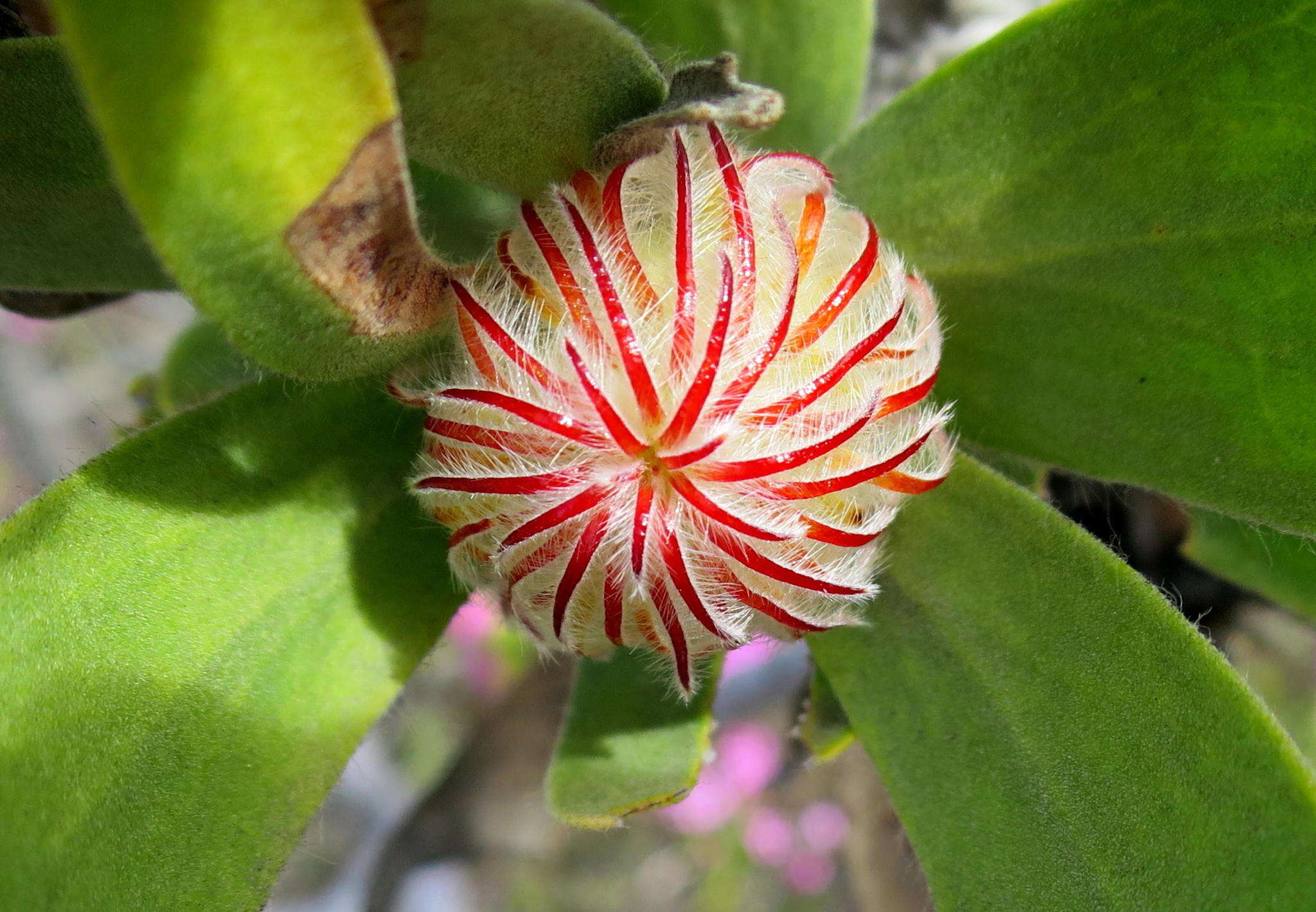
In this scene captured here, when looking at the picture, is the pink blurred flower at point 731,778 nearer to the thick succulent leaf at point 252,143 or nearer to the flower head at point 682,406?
the flower head at point 682,406

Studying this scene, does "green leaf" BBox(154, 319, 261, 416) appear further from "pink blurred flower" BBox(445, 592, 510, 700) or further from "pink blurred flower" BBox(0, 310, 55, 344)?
"pink blurred flower" BBox(0, 310, 55, 344)

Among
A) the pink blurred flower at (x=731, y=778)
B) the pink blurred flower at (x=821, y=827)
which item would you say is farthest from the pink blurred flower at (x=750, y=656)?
the pink blurred flower at (x=821, y=827)

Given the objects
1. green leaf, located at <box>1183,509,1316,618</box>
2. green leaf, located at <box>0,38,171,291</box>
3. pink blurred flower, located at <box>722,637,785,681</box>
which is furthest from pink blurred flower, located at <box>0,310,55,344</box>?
green leaf, located at <box>1183,509,1316,618</box>

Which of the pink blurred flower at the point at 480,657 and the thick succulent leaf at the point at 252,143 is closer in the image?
the thick succulent leaf at the point at 252,143

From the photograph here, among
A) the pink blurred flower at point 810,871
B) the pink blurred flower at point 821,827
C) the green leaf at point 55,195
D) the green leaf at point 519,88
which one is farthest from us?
the pink blurred flower at point 810,871

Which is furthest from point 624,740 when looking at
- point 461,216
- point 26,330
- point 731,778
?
point 26,330

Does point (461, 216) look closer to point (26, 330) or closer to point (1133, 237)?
point (1133, 237)
